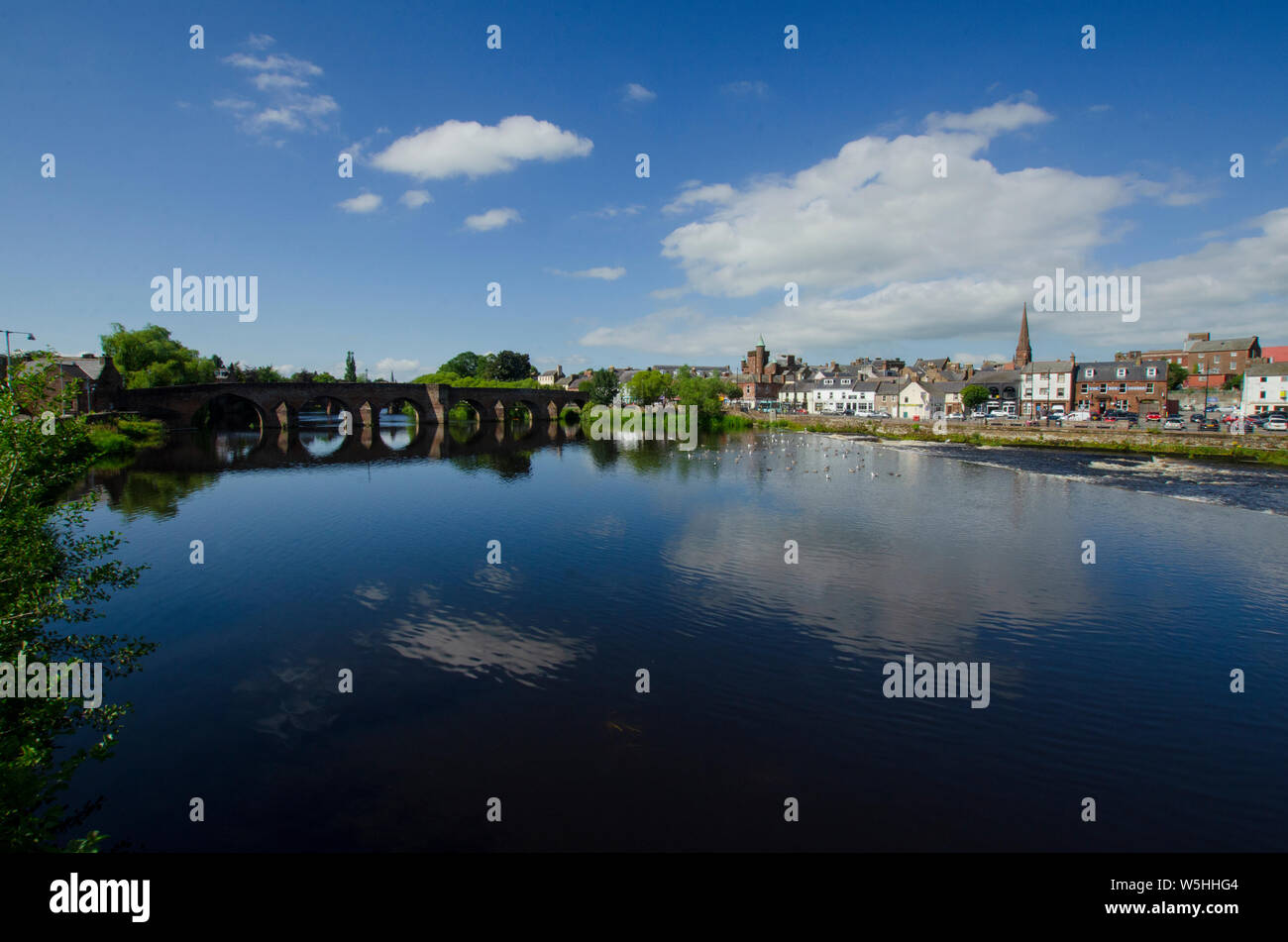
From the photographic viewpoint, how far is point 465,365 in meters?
176

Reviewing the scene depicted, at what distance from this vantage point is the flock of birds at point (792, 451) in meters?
51.4

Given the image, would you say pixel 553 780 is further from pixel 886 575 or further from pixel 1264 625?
pixel 1264 625

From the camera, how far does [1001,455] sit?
62.7 m

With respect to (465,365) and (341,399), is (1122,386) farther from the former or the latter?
(465,365)

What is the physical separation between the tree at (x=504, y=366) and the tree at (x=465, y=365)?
128 inches

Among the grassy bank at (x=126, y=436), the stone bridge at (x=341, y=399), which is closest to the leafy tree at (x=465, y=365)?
the stone bridge at (x=341, y=399)

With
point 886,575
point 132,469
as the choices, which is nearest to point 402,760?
point 886,575

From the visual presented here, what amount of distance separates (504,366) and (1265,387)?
6240 inches

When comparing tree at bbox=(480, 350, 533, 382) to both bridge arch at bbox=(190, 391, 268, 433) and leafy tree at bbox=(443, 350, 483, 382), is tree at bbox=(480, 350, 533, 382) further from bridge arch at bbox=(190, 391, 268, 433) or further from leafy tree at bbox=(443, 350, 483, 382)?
bridge arch at bbox=(190, 391, 268, 433)

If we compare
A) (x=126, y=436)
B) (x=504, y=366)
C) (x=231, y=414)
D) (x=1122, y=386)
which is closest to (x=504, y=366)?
(x=504, y=366)

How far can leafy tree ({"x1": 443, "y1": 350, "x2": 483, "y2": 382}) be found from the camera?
174 metres

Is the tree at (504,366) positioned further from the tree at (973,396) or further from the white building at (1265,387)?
the white building at (1265,387)

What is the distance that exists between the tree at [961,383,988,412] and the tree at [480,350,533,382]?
117 m

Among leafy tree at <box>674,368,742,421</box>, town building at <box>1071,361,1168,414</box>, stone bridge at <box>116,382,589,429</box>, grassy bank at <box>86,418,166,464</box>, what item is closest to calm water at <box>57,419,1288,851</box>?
grassy bank at <box>86,418,166,464</box>
